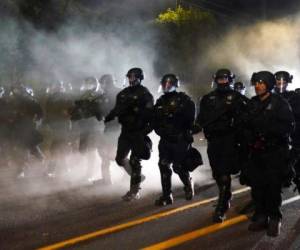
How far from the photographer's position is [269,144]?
5.83 metres

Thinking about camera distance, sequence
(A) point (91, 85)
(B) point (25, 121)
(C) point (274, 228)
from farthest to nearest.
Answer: (B) point (25, 121) < (A) point (91, 85) < (C) point (274, 228)

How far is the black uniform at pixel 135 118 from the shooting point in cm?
778

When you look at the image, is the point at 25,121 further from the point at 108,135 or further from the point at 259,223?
the point at 259,223

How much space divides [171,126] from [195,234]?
1.95 m

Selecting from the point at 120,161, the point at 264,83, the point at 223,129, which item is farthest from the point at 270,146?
the point at 120,161

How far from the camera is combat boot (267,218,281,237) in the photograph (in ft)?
19.1

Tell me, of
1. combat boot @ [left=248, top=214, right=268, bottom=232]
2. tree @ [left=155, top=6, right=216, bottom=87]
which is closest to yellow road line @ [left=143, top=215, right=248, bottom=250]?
combat boot @ [left=248, top=214, right=268, bottom=232]

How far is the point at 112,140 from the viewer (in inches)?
367

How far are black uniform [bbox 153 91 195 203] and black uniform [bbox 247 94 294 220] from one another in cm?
155

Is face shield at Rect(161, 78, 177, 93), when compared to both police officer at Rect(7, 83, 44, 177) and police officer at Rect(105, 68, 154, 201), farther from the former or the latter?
police officer at Rect(7, 83, 44, 177)

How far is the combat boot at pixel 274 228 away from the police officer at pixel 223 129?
0.77m

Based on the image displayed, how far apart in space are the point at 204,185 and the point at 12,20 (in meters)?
9.13

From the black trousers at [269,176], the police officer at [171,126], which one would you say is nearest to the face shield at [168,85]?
the police officer at [171,126]

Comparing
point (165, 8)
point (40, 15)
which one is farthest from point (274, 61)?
point (40, 15)
